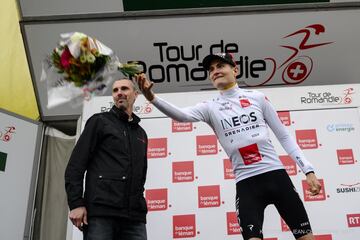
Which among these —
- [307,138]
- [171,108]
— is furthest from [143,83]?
[307,138]

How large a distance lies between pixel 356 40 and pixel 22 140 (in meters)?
3.79

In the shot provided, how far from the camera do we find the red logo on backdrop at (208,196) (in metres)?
3.48

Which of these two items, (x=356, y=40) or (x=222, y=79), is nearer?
(x=222, y=79)

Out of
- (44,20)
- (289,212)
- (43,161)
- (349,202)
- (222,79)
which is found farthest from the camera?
(43,161)

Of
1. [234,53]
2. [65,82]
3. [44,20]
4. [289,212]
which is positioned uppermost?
[44,20]

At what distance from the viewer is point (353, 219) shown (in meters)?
3.34

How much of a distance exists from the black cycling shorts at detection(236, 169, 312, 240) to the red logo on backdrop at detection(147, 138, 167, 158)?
1.88m

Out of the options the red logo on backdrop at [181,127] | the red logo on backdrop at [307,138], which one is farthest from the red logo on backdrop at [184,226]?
the red logo on backdrop at [307,138]

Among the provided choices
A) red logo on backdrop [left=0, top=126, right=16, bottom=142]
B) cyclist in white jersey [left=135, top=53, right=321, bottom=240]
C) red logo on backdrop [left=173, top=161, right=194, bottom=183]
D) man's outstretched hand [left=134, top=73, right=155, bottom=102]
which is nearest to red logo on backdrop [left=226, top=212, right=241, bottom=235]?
red logo on backdrop [left=173, top=161, right=194, bottom=183]

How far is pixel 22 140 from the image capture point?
4086 mm

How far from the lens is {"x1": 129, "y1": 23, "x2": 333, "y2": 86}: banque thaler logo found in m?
4.13

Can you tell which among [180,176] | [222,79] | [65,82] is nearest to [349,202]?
[180,176]

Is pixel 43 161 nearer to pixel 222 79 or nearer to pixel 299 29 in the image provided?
pixel 222 79

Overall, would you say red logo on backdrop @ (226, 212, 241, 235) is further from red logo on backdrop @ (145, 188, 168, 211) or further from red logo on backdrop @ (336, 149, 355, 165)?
red logo on backdrop @ (336, 149, 355, 165)
